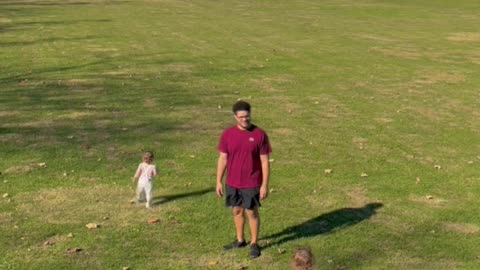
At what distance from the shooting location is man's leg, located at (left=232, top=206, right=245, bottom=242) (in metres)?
8.52

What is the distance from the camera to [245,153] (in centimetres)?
815

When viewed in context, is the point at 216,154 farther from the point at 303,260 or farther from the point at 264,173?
the point at 303,260

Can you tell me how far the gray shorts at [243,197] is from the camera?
27.2 ft

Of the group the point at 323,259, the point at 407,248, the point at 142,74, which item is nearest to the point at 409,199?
the point at 407,248

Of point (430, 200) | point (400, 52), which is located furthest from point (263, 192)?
point (400, 52)

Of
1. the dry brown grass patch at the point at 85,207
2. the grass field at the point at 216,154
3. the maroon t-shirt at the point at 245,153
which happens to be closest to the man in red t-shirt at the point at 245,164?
the maroon t-shirt at the point at 245,153

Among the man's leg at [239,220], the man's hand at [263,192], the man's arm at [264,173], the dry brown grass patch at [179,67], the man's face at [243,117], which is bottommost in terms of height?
the dry brown grass patch at [179,67]

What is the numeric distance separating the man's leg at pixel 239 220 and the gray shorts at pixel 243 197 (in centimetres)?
9

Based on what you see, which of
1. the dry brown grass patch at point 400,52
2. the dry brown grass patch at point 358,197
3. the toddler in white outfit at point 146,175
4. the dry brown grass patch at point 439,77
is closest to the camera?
the toddler in white outfit at point 146,175

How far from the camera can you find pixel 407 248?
8953 mm

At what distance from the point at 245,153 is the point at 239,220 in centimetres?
98

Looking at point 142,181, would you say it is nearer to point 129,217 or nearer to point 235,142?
point 129,217

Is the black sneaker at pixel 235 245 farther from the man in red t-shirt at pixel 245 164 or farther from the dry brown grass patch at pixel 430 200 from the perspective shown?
the dry brown grass patch at pixel 430 200

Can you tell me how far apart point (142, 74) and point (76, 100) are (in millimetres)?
4522
